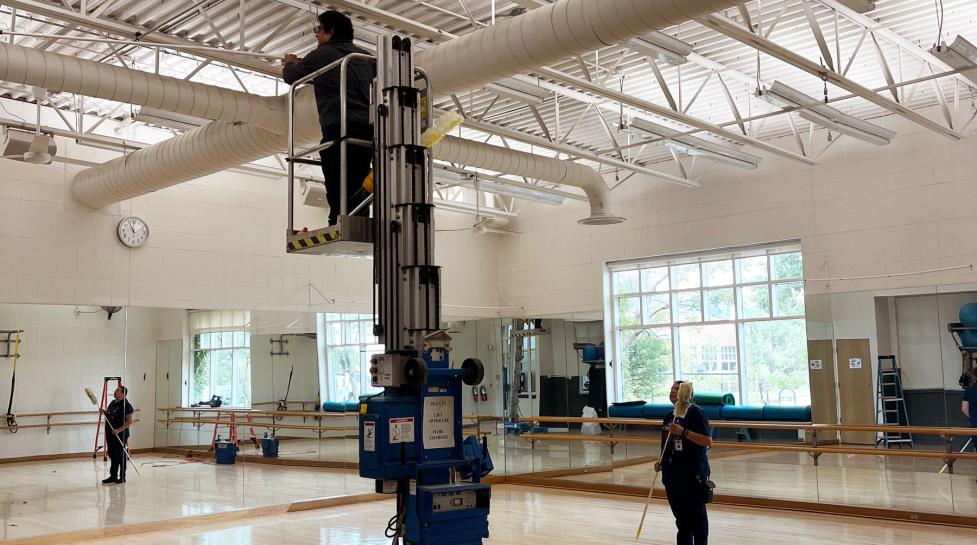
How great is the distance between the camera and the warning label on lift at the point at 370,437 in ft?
15.0

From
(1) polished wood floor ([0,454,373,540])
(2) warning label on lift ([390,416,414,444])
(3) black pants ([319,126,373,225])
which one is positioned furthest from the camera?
(1) polished wood floor ([0,454,373,540])

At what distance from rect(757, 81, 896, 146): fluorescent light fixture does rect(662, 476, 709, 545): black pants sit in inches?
187

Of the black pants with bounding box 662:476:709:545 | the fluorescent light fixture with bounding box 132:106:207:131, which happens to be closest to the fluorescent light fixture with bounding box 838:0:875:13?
the black pants with bounding box 662:476:709:545

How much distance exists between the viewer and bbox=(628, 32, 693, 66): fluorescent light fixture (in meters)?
8.56

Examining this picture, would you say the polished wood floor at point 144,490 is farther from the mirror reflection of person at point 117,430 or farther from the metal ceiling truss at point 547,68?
the metal ceiling truss at point 547,68

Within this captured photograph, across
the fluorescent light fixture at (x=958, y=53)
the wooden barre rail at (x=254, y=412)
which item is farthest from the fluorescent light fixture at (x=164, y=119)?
the fluorescent light fixture at (x=958, y=53)

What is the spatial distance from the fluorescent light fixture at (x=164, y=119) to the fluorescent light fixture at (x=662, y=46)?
15.4 feet

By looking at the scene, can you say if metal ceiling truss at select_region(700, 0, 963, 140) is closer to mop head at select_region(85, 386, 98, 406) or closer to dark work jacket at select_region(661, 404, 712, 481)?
dark work jacket at select_region(661, 404, 712, 481)

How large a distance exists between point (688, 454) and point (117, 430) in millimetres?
6977

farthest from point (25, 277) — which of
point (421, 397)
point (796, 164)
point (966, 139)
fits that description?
point (966, 139)

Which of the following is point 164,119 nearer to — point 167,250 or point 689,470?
point 167,250

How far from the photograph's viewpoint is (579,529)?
941cm

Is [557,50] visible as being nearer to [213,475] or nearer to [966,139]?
[213,475]

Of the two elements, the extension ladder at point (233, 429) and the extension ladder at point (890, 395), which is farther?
the extension ladder at point (233, 429)
